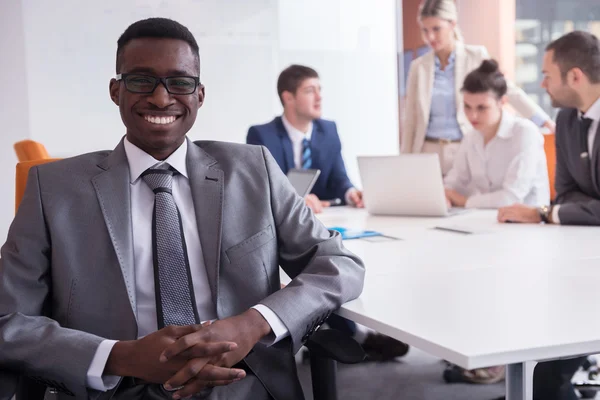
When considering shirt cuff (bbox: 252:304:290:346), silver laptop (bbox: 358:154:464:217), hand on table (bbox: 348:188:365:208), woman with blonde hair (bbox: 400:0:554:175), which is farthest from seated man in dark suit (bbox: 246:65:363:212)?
shirt cuff (bbox: 252:304:290:346)

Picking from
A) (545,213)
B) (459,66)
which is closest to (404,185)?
(545,213)

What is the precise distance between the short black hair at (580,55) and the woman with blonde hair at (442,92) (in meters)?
2.18

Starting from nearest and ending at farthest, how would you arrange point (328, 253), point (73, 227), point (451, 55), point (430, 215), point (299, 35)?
point (73, 227), point (328, 253), point (430, 215), point (451, 55), point (299, 35)

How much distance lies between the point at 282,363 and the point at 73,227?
537 mm

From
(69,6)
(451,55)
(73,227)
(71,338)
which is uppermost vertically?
(69,6)

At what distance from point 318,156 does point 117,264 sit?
2.98 meters

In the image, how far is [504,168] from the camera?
3971 mm

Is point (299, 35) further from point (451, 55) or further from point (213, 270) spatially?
point (213, 270)

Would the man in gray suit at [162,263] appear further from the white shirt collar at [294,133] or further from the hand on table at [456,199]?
the white shirt collar at [294,133]

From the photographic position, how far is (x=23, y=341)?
133cm

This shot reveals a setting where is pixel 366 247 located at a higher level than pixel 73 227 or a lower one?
lower

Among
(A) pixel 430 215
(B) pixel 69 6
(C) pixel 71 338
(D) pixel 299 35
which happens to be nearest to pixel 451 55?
(D) pixel 299 35

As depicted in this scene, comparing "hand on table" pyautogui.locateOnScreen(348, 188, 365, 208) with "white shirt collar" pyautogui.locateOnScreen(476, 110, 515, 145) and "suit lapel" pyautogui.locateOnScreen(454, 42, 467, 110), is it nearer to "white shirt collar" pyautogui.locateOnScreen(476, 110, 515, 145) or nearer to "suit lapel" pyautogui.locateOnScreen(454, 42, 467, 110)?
"white shirt collar" pyautogui.locateOnScreen(476, 110, 515, 145)

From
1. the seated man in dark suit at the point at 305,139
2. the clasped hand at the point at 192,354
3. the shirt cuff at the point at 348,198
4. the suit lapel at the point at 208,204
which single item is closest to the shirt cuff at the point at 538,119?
the seated man in dark suit at the point at 305,139
